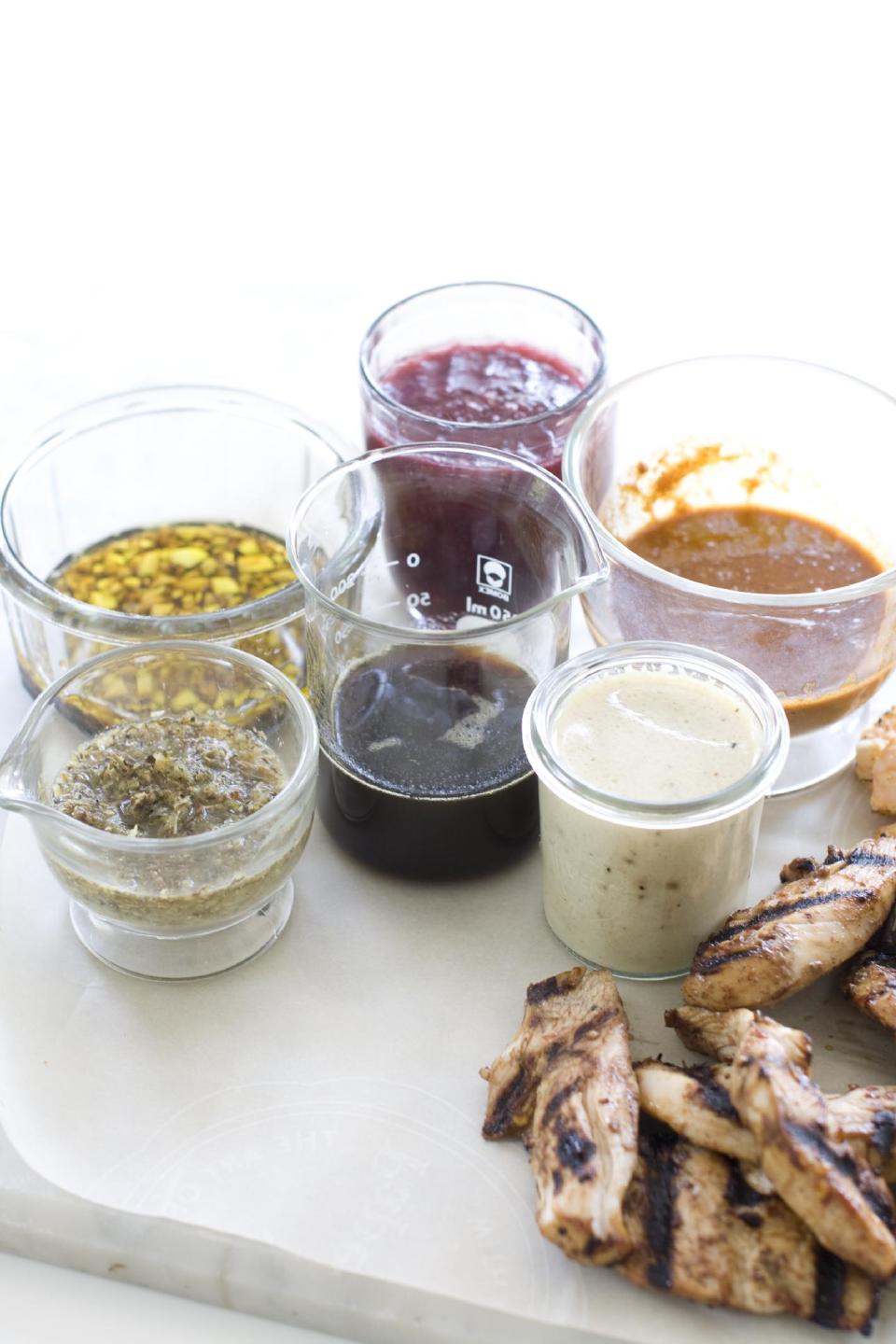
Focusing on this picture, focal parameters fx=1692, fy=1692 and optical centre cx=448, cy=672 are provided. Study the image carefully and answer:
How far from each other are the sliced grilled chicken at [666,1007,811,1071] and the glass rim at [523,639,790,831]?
23 cm

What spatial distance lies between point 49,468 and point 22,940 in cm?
90

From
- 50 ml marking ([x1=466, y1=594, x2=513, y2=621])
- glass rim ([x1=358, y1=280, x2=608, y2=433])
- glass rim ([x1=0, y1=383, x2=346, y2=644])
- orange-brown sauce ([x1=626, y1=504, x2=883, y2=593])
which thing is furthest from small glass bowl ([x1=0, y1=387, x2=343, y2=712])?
orange-brown sauce ([x1=626, y1=504, x2=883, y2=593])

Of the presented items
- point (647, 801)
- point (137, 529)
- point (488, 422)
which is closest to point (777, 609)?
point (647, 801)

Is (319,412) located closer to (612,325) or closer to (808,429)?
(612,325)

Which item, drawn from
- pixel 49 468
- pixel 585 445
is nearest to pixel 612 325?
pixel 585 445

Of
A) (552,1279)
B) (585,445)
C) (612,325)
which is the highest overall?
(585,445)

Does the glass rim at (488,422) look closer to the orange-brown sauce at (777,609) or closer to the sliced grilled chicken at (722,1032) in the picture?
the orange-brown sauce at (777,609)

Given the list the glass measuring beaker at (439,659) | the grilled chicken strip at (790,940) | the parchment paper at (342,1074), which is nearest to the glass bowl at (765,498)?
the glass measuring beaker at (439,659)

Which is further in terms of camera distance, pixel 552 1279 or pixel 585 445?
pixel 585 445

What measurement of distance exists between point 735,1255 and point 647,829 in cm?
49

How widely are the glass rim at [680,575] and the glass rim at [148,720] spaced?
19.6 inches

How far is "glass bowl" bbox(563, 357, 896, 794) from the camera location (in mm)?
2350

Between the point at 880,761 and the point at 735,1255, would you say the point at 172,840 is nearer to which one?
the point at 735,1255

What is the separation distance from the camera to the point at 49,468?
2.85 meters
